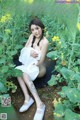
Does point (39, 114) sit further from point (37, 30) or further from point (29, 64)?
point (37, 30)

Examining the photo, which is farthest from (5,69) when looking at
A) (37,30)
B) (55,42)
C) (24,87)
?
(55,42)

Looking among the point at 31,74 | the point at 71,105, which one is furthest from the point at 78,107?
the point at 31,74

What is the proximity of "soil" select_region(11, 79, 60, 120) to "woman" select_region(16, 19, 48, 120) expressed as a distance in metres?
0.05

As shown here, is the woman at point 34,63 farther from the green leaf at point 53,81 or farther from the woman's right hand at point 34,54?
the green leaf at point 53,81

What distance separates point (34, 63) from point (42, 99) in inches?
14.8

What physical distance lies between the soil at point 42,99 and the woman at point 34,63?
5 centimetres

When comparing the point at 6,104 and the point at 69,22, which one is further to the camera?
the point at 69,22

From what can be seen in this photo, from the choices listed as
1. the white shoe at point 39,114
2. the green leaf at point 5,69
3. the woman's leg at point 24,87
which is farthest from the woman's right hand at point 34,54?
the white shoe at point 39,114

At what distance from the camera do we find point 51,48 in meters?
3.76

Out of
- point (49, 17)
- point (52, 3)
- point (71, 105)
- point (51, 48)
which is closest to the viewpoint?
point (71, 105)

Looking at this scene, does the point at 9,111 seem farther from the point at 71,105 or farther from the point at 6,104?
the point at 71,105

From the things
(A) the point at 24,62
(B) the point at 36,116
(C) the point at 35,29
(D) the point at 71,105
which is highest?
(C) the point at 35,29

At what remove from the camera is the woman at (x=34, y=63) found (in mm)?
3016

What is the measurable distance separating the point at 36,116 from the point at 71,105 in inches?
16.2
